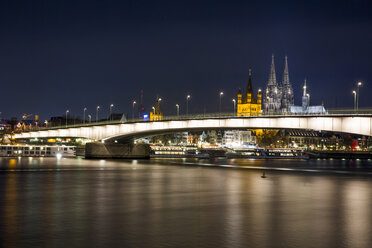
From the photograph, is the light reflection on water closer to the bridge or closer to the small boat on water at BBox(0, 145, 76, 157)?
the bridge

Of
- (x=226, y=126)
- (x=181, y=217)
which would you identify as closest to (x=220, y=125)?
(x=226, y=126)

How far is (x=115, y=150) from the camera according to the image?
114500 mm

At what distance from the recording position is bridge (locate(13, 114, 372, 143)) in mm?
73625

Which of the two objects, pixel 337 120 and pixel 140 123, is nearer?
pixel 337 120

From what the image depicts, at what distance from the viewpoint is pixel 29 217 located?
23.1m

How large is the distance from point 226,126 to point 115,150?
3173cm

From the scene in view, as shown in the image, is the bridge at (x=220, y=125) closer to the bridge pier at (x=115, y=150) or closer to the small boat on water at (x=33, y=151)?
the bridge pier at (x=115, y=150)

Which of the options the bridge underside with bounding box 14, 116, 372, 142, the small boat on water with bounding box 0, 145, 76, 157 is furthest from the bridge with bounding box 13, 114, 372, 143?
the small boat on water with bounding box 0, 145, 76, 157

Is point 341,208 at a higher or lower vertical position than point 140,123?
lower

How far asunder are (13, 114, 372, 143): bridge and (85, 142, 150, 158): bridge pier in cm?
283

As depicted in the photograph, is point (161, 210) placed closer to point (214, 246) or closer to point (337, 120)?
point (214, 246)


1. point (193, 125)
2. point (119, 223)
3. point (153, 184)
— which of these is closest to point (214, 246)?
point (119, 223)

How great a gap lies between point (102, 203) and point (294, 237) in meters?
13.6

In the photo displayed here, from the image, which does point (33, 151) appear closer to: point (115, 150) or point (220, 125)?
point (115, 150)
